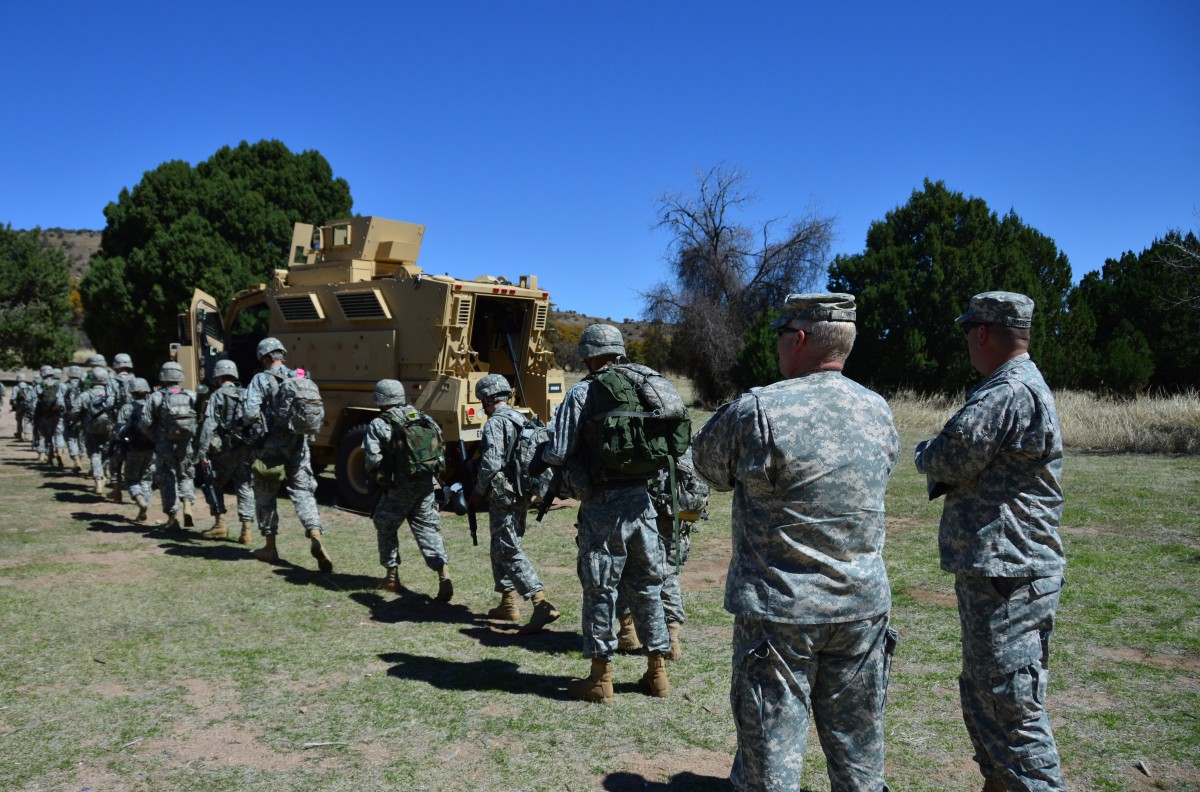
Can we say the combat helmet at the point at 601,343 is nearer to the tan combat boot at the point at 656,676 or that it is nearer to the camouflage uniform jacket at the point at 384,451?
the tan combat boot at the point at 656,676

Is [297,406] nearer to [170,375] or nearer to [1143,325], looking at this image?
[170,375]

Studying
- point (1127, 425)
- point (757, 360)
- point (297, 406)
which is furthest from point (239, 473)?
point (757, 360)

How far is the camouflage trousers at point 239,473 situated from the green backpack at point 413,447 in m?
2.63

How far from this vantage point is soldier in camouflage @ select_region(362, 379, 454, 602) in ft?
21.1

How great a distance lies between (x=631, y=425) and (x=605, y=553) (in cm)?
66

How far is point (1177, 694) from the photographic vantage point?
4488 mm

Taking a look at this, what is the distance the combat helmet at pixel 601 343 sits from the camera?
14.9 feet

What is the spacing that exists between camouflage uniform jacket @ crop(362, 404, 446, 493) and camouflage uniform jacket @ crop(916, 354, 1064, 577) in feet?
13.5

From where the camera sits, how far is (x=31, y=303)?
28.8m

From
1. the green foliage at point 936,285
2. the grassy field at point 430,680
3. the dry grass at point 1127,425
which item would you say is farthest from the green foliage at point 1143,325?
the grassy field at point 430,680

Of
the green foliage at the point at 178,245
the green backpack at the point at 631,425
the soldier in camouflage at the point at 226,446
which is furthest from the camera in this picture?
the green foliage at the point at 178,245

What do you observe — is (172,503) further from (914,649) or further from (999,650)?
(999,650)

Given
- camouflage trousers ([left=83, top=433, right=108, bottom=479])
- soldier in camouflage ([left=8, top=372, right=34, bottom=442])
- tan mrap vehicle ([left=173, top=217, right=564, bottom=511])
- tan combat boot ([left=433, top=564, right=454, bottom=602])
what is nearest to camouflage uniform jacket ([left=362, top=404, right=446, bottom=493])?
tan combat boot ([left=433, top=564, right=454, bottom=602])

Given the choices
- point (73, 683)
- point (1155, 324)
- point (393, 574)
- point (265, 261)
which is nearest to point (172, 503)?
point (393, 574)
